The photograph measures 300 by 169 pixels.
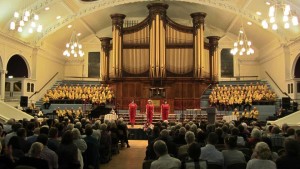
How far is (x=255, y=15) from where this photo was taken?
20.8 m

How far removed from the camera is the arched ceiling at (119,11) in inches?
765

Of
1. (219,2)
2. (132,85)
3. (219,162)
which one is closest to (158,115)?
(132,85)

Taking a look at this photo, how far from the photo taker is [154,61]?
23.0 meters


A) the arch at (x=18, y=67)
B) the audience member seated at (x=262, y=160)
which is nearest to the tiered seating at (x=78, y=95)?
the arch at (x=18, y=67)

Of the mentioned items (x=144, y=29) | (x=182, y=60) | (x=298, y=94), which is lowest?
(x=298, y=94)

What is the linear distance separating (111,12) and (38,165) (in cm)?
2171

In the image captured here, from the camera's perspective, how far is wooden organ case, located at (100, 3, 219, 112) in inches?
906

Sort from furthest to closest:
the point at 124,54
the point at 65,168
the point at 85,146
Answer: the point at 124,54 < the point at 85,146 < the point at 65,168

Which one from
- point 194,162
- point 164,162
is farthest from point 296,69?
point 164,162

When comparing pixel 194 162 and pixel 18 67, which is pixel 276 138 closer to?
pixel 194 162

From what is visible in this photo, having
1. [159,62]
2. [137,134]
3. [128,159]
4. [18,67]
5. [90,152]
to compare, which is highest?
[159,62]

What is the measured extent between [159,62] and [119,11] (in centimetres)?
556

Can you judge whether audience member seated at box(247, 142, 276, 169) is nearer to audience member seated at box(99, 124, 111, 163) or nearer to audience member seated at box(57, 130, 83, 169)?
audience member seated at box(57, 130, 83, 169)

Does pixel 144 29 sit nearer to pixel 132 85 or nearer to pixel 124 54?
pixel 124 54
